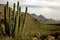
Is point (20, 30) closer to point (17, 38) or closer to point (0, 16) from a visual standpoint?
point (17, 38)

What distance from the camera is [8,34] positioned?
70.3 feet

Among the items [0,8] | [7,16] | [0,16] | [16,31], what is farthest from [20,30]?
[0,8]

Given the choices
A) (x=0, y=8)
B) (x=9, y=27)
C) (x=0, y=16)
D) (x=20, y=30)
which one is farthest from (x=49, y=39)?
(x=0, y=8)

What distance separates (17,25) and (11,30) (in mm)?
989

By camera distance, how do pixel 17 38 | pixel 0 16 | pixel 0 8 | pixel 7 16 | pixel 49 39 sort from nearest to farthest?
pixel 17 38, pixel 7 16, pixel 49 39, pixel 0 16, pixel 0 8

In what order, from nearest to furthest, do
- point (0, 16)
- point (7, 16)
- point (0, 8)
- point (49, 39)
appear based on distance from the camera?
point (7, 16) → point (49, 39) → point (0, 16) → point (0, 8)

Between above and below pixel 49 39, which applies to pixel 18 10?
above

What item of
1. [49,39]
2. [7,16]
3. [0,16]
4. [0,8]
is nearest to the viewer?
[7,16]

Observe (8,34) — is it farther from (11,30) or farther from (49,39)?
(49,39)

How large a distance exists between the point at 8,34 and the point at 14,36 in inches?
49.3

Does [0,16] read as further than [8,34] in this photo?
Yes

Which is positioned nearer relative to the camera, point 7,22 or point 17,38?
point 17,38

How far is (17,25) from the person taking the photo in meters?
21.4

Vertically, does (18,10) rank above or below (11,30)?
above
